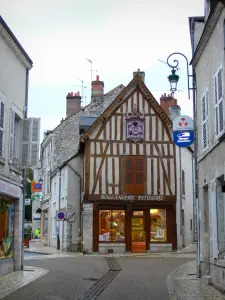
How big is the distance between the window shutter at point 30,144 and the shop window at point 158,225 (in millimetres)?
11443

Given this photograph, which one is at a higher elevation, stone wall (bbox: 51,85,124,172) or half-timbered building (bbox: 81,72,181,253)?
stone wall (bbox: 51,85,124,172)

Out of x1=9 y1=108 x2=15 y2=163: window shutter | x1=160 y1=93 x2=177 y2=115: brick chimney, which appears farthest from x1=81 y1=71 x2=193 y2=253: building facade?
x1=9 y1=108 x2=15 y2=163: window shutter

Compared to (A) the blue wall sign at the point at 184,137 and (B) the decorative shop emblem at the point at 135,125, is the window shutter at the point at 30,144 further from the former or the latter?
(B) the decorative shop emblem at the point at 135,125

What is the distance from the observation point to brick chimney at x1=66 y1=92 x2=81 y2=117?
34125 millimetres

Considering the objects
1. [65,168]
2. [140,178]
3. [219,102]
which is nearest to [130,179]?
[140,178]

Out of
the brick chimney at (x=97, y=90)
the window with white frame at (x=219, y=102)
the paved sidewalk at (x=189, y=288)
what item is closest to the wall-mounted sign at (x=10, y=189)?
the paved sidewalk at (x=189, y=288)

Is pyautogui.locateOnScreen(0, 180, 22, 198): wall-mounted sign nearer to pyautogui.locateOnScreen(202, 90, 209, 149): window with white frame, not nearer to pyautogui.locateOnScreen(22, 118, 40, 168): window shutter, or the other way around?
pyautogui.locateOnScreen(22, 118, 40, 168): window shutter

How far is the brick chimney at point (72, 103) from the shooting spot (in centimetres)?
3412

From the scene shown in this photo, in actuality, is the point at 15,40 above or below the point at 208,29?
above

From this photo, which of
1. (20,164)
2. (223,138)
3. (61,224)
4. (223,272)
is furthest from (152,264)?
(61,224)

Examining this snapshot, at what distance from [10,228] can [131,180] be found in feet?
36.1

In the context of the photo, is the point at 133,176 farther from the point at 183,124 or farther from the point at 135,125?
the point at 183,124

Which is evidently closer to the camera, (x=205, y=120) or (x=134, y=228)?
(x=205, y=120)

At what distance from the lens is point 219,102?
10.0 m
